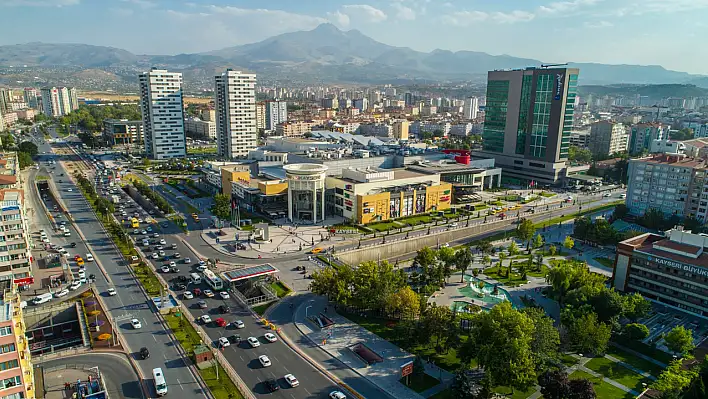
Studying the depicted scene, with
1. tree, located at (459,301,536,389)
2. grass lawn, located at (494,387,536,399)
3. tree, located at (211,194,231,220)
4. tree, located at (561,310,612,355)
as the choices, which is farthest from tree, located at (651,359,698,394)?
tree, located at (211,194,231,220)

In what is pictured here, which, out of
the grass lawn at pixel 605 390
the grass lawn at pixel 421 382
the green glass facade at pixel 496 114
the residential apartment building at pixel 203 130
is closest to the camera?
the grass lawn at pixel 605 390

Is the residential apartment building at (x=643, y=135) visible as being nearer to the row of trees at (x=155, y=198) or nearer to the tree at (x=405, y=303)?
the tree at (x=405, y=303)

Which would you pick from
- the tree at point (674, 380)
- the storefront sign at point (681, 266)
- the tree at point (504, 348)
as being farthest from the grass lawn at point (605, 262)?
the tree at point (504, 348)

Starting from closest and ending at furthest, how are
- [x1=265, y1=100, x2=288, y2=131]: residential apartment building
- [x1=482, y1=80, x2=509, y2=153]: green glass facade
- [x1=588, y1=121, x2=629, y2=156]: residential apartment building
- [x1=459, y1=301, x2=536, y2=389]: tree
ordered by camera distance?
[x1=459, y1=301, x2=536, y2=389]: tree
[x1=482, y1=80, x2=509, y2=153]: green glass facade
[x1=588, y1=121, x2=629, y2=156]: residential apartment building
[x1=265, y1=100, x2=288, y2=131]: residential apartment building

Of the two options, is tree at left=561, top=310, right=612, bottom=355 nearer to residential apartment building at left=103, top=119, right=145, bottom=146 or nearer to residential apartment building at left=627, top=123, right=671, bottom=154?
residential apartment building at left=627, top=123, right=671, bottom=154

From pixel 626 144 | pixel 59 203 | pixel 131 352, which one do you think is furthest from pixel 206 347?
pixel 626 144

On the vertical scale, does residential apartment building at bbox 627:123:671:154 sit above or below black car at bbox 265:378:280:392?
above

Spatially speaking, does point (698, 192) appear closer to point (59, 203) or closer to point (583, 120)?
point (59, 203)
